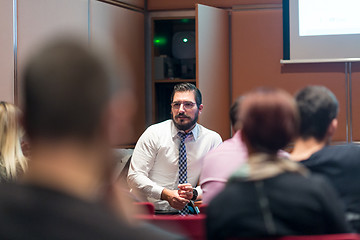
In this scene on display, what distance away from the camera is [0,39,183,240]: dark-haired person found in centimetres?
77

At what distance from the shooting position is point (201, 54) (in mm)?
4918

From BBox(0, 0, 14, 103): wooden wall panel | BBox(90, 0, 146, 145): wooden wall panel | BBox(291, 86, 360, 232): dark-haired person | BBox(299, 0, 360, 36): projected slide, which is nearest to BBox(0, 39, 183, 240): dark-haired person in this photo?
BBox(291, 86, 360, 232): dark-haired person

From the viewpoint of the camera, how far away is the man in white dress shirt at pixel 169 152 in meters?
3.66

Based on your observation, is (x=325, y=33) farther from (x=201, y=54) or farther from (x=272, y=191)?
(x=272, y=191)

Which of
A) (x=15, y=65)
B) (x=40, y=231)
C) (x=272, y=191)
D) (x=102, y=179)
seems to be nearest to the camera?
(x=40, y=231)

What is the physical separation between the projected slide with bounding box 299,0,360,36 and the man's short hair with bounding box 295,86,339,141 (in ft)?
10.4

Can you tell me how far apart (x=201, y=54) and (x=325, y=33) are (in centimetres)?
129

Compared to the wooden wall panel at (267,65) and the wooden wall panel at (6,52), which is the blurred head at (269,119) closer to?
the wooden wall panel at (6,52)

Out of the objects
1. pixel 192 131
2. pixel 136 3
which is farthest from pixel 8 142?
pixel 136 3

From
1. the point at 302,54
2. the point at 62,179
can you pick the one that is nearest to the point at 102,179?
the point at 62,179

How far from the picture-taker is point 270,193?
1.44 meters

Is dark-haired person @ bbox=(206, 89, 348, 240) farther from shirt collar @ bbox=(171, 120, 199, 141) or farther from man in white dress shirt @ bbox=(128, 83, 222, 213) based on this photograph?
shirt collar @ bbox=(171, 120, 199, 141)

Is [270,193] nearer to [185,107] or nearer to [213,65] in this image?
[185,107]

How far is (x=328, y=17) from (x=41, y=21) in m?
2.83
